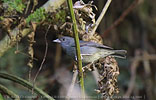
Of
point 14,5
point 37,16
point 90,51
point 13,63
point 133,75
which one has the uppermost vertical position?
point 14,5

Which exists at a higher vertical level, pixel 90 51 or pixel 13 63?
pixel 90 51

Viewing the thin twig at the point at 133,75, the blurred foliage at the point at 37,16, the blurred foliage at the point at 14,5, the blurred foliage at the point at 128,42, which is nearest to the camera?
the blurred foliage at the point at 14,5

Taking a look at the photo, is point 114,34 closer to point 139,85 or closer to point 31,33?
point 139,85

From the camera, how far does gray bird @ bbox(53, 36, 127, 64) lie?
8.96 feet

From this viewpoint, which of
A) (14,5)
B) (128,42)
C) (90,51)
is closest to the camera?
(14,5)

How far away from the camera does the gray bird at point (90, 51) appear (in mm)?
2729

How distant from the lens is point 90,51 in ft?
9.95

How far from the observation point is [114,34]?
5.23 meters

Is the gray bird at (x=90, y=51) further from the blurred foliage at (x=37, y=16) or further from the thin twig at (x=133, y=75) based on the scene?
the thin twig at (x=133, y=75)

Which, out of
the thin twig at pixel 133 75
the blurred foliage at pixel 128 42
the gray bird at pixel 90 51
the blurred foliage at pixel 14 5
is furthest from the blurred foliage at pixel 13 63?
the blurred foliage at pixel 14 5

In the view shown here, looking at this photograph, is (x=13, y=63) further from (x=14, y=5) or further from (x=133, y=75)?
(x=14, y=5)

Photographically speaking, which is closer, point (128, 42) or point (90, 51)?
point (90, 51)

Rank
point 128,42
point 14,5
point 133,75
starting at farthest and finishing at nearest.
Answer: point 128,42 < point 133,75 < point 14,5

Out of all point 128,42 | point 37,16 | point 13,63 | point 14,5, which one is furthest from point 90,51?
point 128,42
